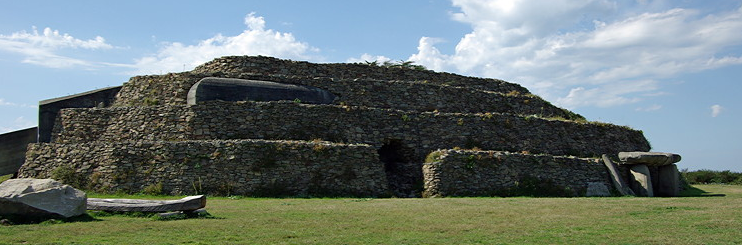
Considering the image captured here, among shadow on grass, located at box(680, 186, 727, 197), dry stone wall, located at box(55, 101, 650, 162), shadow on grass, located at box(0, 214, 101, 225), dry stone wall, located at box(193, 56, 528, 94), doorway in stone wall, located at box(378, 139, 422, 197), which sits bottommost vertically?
shadow on grass, located at box(680, 186, 727, 197)

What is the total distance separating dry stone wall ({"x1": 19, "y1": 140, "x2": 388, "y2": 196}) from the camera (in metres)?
20.6

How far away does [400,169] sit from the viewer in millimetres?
24547

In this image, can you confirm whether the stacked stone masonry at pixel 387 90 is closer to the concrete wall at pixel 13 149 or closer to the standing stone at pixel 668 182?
the concrete wall at pixel 13 149

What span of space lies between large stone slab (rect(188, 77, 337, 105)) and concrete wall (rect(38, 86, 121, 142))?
4695mm

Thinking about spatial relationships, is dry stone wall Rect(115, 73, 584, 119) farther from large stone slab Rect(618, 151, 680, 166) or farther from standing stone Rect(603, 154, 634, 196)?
large stone slab Rect(618, 151, 680, 166)

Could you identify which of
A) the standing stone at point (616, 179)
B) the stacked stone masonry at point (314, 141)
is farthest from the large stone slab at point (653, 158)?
the stacked stone masonry at point (314, 141)

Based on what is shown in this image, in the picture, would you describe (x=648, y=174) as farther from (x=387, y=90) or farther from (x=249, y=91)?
(x=249, y=91)

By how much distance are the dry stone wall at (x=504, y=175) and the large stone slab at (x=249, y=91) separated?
6318 mm

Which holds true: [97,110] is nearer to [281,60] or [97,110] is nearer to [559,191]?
[281,60]

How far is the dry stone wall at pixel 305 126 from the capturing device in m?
23.1

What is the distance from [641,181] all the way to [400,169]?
1062 cm

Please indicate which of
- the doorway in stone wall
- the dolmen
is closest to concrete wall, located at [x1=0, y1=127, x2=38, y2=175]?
the doorway in stone wall

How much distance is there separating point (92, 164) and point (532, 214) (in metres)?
15.6

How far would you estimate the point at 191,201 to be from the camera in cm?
1357
